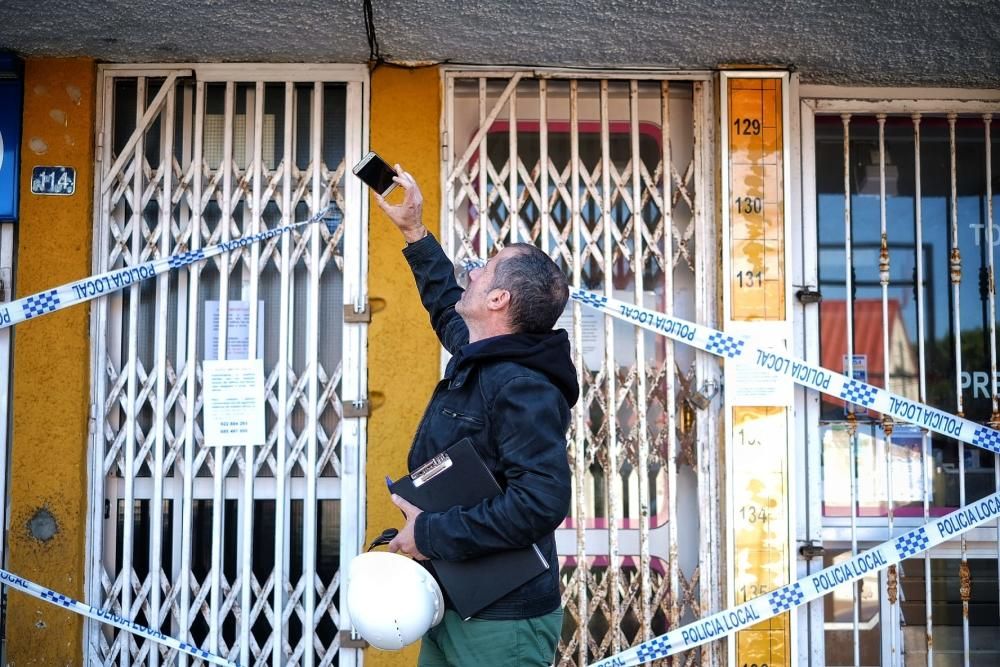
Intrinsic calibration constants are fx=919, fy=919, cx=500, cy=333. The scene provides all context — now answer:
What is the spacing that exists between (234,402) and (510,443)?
2.28 metres

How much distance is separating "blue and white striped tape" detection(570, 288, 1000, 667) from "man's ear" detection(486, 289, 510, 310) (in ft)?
5.53

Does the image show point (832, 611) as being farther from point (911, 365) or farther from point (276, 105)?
point (276, 105)

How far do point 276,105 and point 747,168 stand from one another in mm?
2419

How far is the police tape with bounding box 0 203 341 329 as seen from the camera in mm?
4328

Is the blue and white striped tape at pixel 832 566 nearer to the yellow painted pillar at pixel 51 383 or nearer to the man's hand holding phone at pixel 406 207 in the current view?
the man's hand holding phone at pixel 406 207

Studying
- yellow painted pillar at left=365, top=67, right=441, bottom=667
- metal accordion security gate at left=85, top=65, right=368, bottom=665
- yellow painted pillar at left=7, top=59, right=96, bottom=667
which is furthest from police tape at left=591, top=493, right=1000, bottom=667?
yellow painted pillar at left=7, top=59, right=96, bottom=667

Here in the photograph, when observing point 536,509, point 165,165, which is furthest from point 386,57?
point 536,509

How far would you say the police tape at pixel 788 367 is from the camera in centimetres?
443

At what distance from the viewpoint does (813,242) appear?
4.84 metres

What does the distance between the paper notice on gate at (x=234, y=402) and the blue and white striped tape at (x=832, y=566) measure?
5.40 ft

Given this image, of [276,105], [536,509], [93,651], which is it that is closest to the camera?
[536,509]

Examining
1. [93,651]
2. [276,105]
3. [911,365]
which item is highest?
[276,105]

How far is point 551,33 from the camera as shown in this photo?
13.9ft

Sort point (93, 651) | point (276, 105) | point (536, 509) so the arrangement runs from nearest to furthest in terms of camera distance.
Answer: point (536, 509)
point (93, 651)
point (276, 105)
